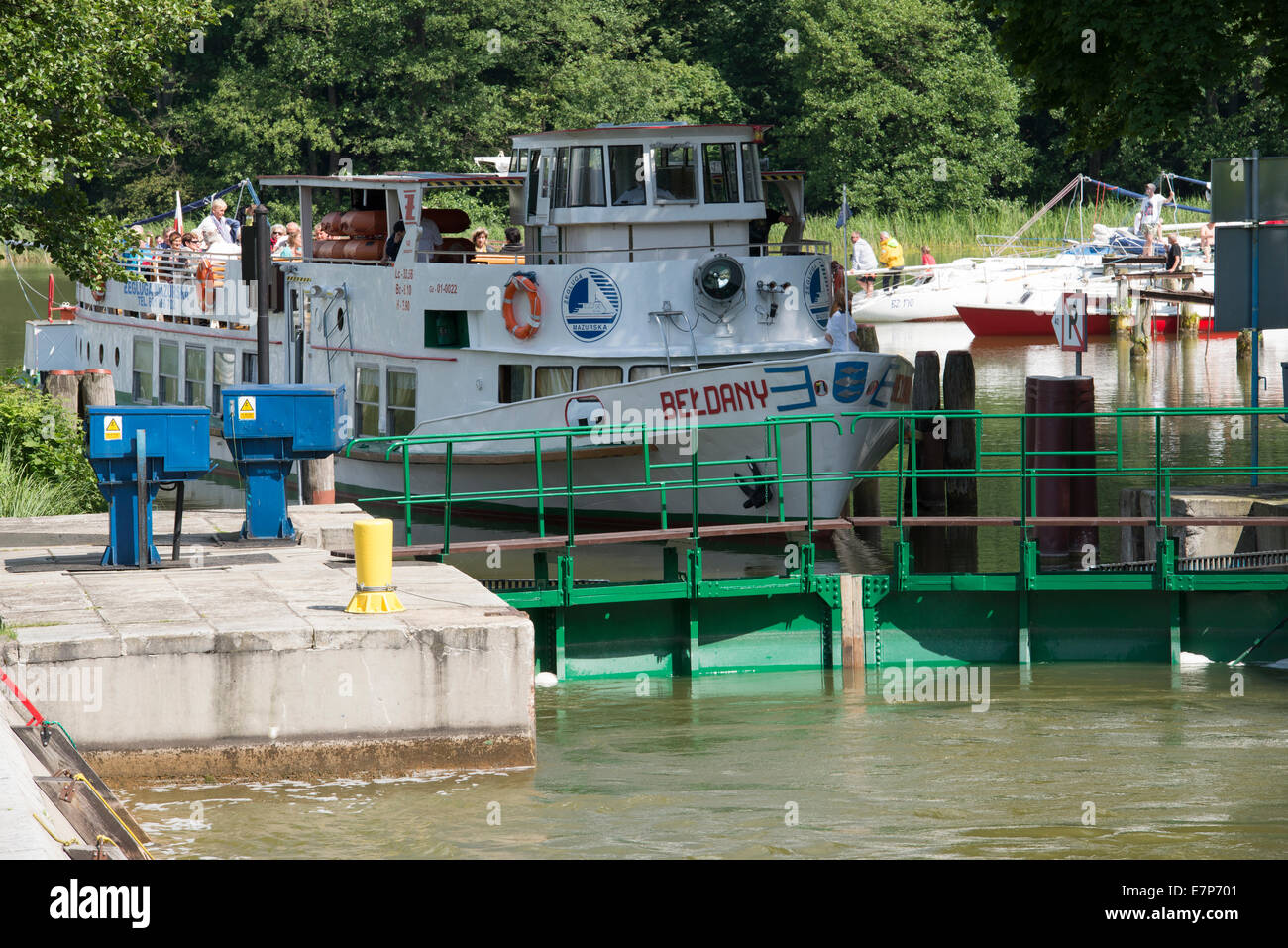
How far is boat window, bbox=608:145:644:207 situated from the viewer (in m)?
20.5

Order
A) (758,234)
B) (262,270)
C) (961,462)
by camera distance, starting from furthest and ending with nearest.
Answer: (758,234) < (262,270) < (961,462)

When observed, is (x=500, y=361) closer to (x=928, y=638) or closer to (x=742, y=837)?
(x=928, y=638)

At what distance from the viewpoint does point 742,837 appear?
10102 millimetres

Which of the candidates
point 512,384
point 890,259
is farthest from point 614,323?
point 890,259

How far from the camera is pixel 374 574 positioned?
1114 centimetres

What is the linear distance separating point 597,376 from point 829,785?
9883 millimetres

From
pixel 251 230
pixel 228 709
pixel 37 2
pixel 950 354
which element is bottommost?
pixel 228 709

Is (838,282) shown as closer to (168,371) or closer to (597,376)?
(597,376)

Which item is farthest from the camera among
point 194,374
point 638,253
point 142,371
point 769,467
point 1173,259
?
point 1173,259

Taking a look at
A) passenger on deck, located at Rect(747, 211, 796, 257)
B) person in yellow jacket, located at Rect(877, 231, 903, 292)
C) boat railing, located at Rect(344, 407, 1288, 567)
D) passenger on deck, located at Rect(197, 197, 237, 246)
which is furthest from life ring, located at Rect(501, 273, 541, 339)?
person in yellow jacket, located at Rect(877, 231, 903, 292)

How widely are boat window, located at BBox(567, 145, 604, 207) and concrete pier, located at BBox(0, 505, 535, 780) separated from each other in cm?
998

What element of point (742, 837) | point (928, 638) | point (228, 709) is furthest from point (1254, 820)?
point (228, 709)

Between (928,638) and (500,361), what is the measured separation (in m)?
8.29

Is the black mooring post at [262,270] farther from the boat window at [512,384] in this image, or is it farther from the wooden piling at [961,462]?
the wooden piling at [961,462]
